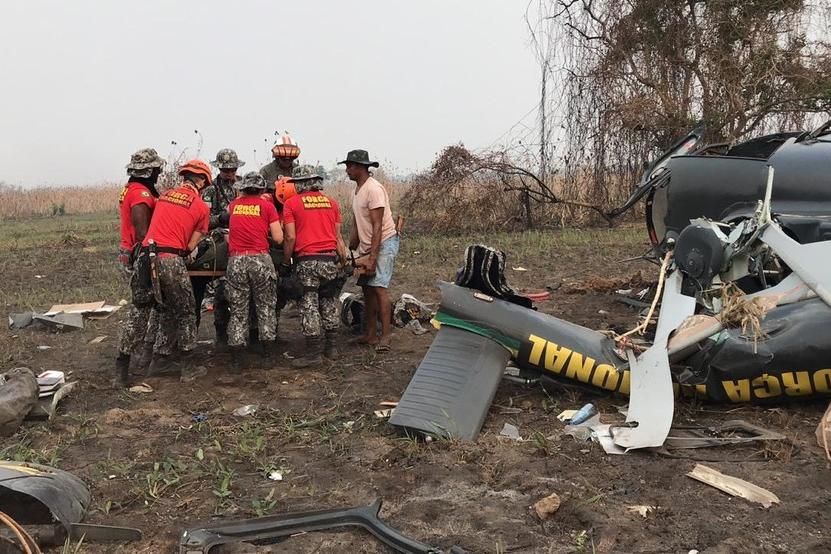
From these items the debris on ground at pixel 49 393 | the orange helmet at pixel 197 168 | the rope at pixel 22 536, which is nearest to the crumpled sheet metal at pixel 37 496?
the rope at pixel 22 536

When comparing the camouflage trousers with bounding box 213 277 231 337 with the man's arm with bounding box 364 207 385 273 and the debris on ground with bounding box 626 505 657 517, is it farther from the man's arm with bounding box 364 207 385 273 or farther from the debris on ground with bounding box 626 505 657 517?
the debris on ground with bounding box 626 505 657 517

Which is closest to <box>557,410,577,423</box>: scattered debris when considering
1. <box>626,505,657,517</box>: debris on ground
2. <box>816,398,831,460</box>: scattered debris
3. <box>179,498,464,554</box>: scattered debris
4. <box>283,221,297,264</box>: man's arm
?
<box>626,505,657,517</box>: debris on ground

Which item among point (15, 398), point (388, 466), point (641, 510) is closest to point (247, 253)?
point (15, 398)

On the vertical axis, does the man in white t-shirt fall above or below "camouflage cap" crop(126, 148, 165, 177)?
below

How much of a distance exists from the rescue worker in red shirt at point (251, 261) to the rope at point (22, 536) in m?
2.75

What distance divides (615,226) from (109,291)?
9390 millimetres

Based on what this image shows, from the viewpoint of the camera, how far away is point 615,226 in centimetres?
1343

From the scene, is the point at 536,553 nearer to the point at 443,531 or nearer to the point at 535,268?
the point at 443,531

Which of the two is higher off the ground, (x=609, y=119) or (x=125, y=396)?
(x=609, y=119)

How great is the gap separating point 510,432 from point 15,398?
120 inches

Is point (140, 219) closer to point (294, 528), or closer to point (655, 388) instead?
point (294, 528)

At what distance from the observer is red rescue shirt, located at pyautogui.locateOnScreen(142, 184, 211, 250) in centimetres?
500

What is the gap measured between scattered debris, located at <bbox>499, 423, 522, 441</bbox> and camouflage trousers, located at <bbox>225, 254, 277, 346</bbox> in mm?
2290

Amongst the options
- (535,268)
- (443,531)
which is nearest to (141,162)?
(443,531)
